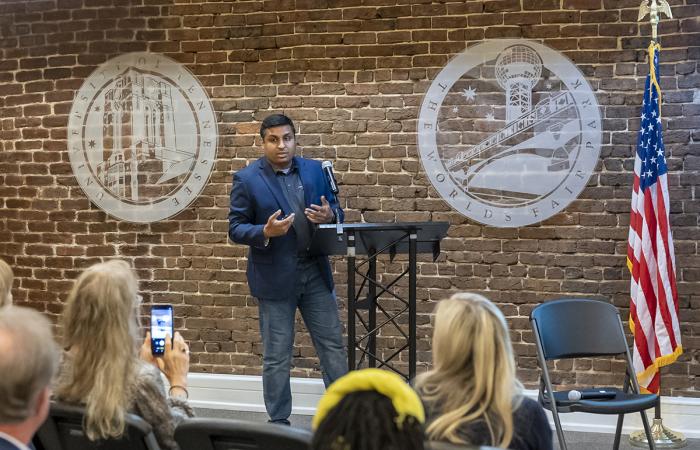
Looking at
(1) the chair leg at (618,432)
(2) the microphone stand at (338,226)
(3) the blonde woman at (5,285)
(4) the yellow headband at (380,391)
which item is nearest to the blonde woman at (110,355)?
(3) the blonde woman at (5,285)

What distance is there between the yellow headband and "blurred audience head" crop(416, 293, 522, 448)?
748mm

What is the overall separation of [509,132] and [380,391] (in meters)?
3.97

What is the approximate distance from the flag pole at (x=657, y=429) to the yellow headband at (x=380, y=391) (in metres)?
3.62

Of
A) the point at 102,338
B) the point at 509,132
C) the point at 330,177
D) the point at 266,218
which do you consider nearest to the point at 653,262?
the point at 509,132

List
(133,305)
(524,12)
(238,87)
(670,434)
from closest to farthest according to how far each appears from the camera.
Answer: (133,305), (670,434), (524,12), (238,87)

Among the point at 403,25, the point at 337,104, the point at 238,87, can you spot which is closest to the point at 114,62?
the point at 238,87

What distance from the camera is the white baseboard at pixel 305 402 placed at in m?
5.02

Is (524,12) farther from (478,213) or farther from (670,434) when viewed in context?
(670,434)

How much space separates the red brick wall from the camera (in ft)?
16.7

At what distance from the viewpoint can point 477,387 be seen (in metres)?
2.29

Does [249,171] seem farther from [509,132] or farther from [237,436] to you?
[237,436]

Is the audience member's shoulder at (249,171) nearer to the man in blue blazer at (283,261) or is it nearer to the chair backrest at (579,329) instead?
the man in blue blazer at (283,261)

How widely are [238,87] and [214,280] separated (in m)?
1.26

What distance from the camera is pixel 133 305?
270 centimetres
